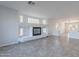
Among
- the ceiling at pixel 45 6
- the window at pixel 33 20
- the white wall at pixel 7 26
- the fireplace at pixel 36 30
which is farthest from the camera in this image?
the fireplace at pixel 36 30

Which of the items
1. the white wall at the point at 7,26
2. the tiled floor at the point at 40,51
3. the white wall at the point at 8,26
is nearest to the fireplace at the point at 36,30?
the white wall at the point at 8,26

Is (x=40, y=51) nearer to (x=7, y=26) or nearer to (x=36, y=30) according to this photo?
(x=7, y=26)

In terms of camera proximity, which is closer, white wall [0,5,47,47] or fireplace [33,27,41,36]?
white wall [0,5,47,47]

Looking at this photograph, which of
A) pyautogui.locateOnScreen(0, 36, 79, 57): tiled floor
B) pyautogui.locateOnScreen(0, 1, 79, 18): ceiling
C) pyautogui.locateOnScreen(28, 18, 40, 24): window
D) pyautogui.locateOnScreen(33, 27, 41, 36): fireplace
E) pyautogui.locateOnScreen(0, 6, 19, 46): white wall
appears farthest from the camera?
pyautogui.locateOnScreen(33, 27, 41, 36): fireplace

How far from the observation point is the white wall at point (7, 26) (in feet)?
19.8

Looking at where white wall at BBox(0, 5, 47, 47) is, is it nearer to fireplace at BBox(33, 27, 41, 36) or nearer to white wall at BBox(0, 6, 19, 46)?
white wall at BBox(0, 6, 19, 46)

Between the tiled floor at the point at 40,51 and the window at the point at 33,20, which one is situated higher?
the window at the point at 33,20

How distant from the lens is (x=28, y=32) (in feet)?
31.6

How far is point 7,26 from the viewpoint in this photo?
21.0ft

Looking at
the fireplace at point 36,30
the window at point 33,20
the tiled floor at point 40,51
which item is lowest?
the tiled floor at point 40,51

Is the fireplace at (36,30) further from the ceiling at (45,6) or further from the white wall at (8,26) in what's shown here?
the ceiling at (45,6)

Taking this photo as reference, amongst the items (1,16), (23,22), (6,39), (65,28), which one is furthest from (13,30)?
(65,28)

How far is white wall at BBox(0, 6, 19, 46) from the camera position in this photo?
19.8 ft

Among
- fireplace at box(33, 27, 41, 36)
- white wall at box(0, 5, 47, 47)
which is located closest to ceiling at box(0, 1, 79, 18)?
white wall at box(0, 5, 47, 47)
